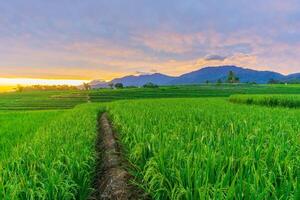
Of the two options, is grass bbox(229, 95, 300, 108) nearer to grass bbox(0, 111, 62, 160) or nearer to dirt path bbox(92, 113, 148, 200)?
grass bbox(0, 111, 62, 160)

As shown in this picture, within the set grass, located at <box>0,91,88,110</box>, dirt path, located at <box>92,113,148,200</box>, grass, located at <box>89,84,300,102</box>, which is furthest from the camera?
grass, located at <box>89,84,300,102</box>

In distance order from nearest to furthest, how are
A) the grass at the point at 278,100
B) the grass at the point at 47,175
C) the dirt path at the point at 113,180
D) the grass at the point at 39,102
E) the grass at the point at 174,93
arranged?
1. the grass at the point at 47,175
2. the dirt path at the point at 113,180
3. the grass at the point at 278,100
4. the grass at the point at 39,102
5. the grass at the point at 174,93

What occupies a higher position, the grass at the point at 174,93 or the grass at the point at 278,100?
the grass at the point at 278,100

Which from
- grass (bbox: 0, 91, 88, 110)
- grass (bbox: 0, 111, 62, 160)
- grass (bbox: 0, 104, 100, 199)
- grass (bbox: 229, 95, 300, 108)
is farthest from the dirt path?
grass (bbox: 0, 91, 88, 110)

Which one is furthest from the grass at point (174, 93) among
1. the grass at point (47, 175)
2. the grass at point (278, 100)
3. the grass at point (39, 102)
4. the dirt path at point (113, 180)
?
→ the grass at point (47, 175)

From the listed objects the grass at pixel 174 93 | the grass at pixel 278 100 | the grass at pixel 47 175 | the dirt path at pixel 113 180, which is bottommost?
the grass at pixel 174 93

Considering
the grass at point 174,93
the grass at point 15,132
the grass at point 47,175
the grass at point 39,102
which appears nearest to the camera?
the grass at point 47,175

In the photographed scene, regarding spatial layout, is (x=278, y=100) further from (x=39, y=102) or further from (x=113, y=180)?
(x=39, y=102)

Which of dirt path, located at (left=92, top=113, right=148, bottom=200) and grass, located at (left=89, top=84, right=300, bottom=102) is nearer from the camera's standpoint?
dirt path, located at (left=92, top=113, right=148, bottom=200)

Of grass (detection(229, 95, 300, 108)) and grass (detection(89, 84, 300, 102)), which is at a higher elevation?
grass (detection(229, 95, 300, 108))

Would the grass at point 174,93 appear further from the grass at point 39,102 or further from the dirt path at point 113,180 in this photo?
the dirt path at point 113,180

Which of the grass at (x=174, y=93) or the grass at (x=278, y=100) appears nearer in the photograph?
the grass at (x=278, y=100)

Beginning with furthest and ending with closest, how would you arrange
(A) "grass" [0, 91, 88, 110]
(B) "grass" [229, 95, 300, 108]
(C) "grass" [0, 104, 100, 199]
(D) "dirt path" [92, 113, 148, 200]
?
(A) "grass" [0, 91, 88, 110]
(B) "grass" [229, 95, 300, 108]
(D) "dirt path" [92, 113, 148, 200]
(C) "grass" [0, 104, 100, 199]

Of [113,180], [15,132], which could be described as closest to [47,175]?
[113,180]
